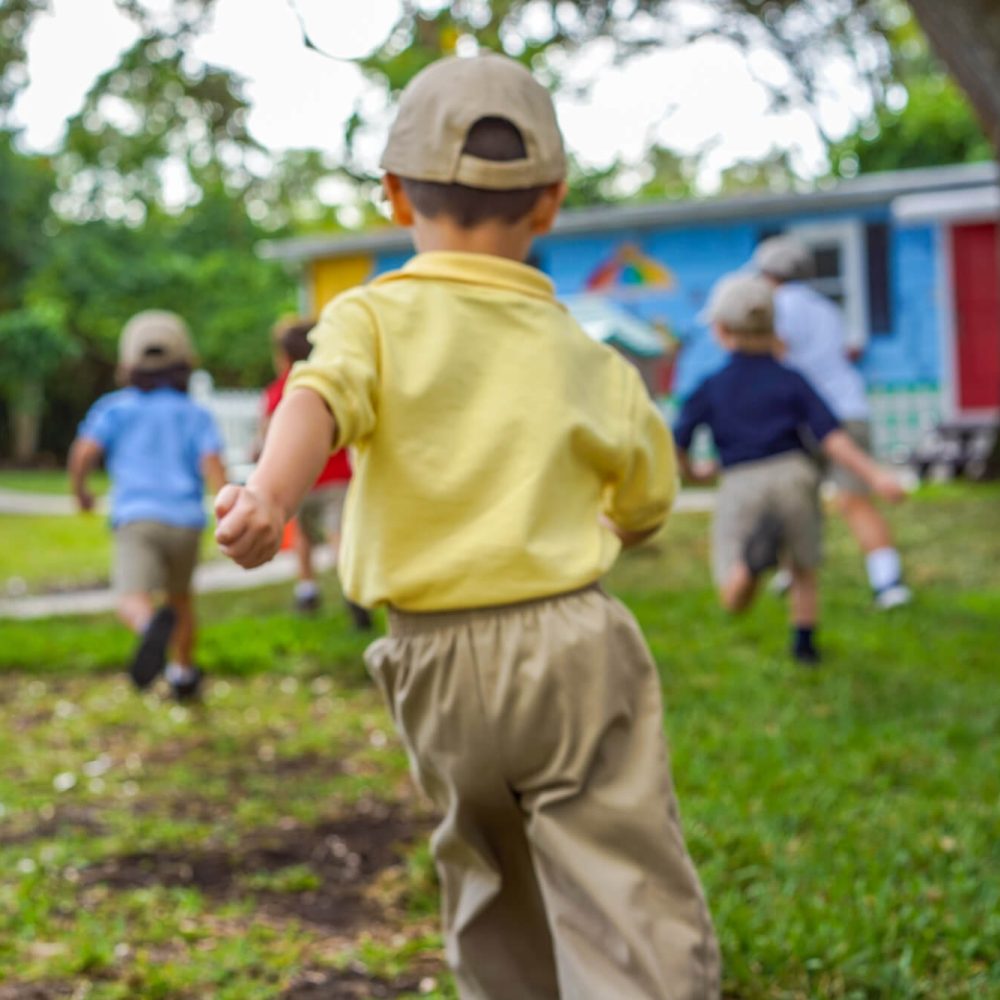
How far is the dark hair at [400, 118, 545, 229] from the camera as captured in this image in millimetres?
2105

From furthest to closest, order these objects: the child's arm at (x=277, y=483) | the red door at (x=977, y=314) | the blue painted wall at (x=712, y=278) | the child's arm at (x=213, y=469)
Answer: the blue painted wall at (x=712, y=278)
the red door at (x=977, y=314)
the child's arm at (x=213, y=469)
the child's arm at (x=277, y=483)

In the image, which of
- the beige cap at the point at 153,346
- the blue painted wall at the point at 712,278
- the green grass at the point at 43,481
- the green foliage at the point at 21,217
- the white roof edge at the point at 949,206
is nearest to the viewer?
the beige cap at the point at 153,346

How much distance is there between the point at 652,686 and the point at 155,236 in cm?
2902

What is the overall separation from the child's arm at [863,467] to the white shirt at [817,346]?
6.72 feet

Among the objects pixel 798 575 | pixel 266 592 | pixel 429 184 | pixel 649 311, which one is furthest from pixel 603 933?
pixel 649 311

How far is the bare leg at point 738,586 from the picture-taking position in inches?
199

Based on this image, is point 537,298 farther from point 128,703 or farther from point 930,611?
point 930,611

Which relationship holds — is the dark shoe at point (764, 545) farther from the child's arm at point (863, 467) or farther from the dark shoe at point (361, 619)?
the dark shoe at point (361, 619)

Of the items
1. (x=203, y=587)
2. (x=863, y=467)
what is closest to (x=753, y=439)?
(x=863, y=467)

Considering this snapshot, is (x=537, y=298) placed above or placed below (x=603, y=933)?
above

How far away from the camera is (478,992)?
2.22 meters

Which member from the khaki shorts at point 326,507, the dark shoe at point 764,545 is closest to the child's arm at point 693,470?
the dark shoe at point 764,545

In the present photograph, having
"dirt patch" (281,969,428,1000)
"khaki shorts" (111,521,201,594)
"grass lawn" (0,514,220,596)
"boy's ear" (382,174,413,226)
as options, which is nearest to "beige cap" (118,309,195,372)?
"khaki shorts" (111,521,201,594)

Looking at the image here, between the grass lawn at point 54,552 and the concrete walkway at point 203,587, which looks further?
the grass lawn at point 54,552
